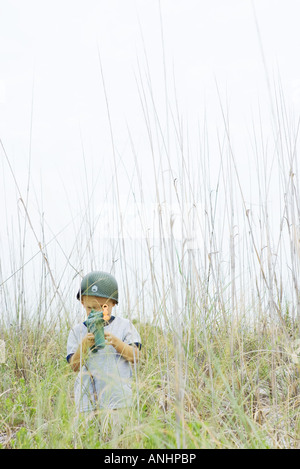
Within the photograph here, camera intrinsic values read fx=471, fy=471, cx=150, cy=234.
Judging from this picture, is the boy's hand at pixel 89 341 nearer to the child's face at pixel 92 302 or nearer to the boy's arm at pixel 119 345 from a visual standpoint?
the boy's arm at pixel 119 345

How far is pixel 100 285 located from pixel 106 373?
1.03ft

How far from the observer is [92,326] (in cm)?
146

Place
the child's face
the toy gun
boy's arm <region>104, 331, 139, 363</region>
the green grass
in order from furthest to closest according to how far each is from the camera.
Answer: the child's face < boy's arm <region>104, 331, 139, 363</region> < the toy gun < the green grass

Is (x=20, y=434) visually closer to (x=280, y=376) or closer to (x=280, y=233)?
(x=280, y=376)

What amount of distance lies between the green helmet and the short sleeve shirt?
0.13m

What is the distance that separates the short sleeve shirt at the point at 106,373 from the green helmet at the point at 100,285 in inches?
4.9

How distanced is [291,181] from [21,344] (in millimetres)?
1508

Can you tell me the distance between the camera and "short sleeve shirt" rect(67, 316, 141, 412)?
1.48 meters

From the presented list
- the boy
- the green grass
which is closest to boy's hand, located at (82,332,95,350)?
the boy

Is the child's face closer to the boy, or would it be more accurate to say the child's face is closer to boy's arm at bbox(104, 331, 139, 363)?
the boy

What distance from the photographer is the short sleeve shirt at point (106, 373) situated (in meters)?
1.48

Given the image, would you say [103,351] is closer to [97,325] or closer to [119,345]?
[119,345]

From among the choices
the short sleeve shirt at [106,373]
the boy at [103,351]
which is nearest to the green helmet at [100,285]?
the boy at [103,351]
